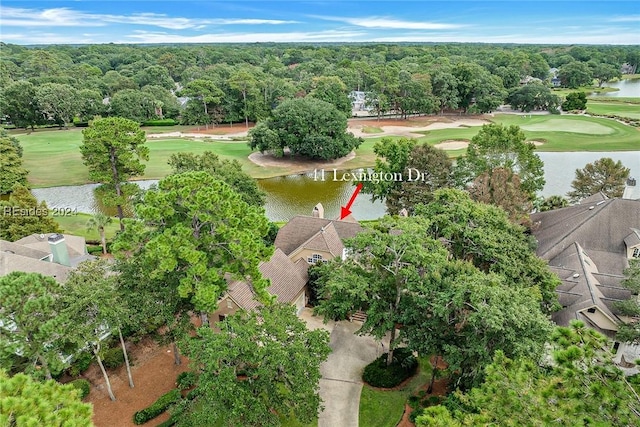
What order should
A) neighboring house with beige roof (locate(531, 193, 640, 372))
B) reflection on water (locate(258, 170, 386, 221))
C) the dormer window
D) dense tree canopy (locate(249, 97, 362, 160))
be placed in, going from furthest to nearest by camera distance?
dense tree canopy (locate(249, 97, 362, 160)) < reflection on water (locate(258, 170, 386, 221)) < the dormer window < neighboring house with beige roof (locate(531, 193, 640, 372))

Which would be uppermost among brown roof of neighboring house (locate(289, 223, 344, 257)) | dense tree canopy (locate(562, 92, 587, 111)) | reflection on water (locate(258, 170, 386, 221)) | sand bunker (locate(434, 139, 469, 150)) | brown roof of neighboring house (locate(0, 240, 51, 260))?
dense tree canopy (locate(562, 92, 587, 111))

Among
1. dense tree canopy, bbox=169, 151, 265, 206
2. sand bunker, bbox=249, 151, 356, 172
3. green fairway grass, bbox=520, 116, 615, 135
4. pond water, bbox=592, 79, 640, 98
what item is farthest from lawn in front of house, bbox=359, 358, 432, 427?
pond water, bbox=592, 79, 640, 98

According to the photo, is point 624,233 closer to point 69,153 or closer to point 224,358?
point 224,358

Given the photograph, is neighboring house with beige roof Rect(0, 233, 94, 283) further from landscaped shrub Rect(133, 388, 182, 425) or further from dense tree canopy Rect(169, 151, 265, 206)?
dense tree canopy Rect(169, 151, 265, 206)

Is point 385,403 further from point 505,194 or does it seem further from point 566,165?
point 566,165

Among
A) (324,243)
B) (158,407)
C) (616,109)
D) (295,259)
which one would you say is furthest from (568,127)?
(158,407)

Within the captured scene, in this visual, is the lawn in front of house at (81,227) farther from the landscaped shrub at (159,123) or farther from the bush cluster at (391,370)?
the landscaped shrub at (159,123)
